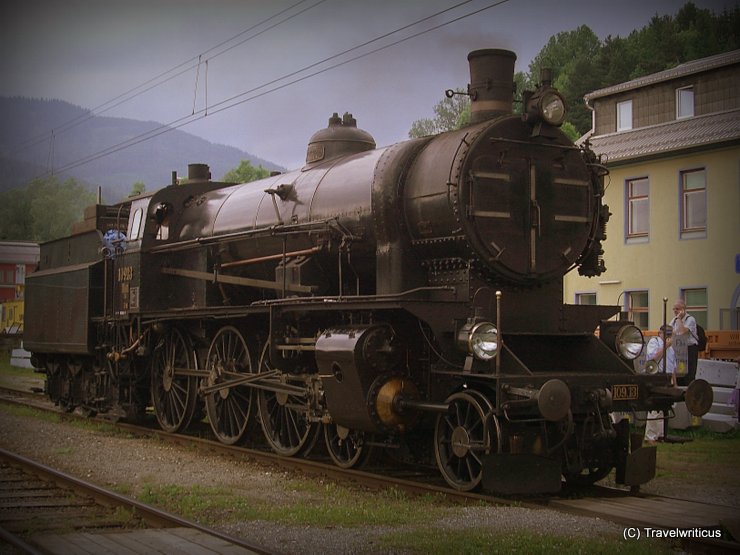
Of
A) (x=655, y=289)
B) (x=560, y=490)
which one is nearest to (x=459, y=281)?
(x=560, y=490)

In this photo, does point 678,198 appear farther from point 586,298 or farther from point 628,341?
point 628,341

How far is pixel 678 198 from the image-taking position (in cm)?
2177

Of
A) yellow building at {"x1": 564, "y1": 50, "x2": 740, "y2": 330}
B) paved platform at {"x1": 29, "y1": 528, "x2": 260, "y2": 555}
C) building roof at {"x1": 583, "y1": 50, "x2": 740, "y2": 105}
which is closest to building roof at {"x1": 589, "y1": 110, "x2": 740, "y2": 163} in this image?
yellow building at {"x1": 564, "y1": 50, "x2": 740, "y2": 330}

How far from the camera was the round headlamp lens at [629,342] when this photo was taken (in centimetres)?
1003

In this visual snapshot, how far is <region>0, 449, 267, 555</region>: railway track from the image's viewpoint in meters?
6.81

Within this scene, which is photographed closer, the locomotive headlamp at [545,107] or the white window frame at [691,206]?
the locomotive headlamp at [545,107]

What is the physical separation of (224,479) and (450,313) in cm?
340

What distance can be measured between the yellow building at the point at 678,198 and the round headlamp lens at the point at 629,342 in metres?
8.19

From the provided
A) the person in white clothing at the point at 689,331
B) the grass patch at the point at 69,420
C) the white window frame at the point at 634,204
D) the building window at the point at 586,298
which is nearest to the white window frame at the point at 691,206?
the white window frame at the point at 634,204

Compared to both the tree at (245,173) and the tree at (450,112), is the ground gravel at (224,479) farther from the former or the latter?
the tree at (245,173)

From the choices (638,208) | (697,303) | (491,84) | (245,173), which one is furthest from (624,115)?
(245,173)

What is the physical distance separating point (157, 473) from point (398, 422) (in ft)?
10.7

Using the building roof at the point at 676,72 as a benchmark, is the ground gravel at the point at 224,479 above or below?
below

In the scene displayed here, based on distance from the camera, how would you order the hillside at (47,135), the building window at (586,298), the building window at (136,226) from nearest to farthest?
the hillside at (47,135) < the building window at (136,226) < the building window at (586,298)
